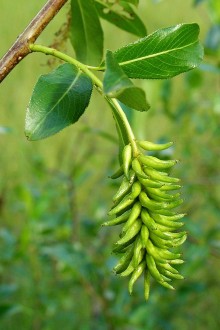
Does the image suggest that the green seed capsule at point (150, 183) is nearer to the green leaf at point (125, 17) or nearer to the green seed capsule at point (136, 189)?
the green seed capsule at point (136, 189)

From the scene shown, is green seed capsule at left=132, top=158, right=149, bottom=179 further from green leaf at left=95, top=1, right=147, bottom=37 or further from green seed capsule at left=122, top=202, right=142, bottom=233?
green leaf at left=95, top=1, right=147, bottom=37

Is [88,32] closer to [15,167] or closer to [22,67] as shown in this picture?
[15,167]

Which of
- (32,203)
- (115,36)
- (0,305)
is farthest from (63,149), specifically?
(0,305)

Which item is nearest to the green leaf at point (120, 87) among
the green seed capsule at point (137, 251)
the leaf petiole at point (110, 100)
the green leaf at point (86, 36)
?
the leaf petiole at point (110, 100)

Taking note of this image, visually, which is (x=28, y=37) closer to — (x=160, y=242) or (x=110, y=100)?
(x=110, y=100)

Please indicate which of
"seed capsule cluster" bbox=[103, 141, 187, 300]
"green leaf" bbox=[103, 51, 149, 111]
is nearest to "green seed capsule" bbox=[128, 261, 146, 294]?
"seed capsule cluster" bbox=[103, 141, 187, 300]

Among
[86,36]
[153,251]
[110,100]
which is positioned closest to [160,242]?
[153,251]
